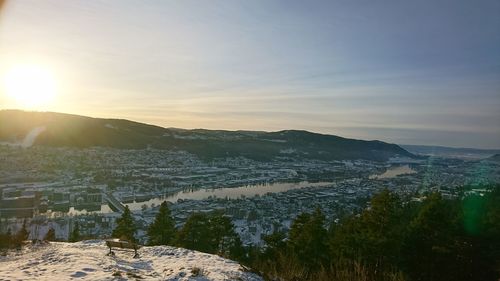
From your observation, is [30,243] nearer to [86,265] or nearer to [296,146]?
[86,265]

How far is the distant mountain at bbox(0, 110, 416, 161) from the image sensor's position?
105 meters

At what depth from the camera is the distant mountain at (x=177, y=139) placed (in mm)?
104562

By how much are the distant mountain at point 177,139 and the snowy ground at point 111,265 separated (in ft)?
333

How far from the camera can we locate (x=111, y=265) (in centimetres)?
686

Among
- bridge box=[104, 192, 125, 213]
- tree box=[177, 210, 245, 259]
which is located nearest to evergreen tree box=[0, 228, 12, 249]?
tree box=[177, 210, 245, 259]

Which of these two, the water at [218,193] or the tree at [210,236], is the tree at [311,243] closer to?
the tree at [210,236]

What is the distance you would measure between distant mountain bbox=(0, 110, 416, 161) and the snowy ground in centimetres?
10139

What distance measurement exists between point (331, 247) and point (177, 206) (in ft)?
124

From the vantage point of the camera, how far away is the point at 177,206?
5141cm

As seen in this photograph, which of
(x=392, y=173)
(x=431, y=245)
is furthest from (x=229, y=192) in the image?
(x=431, y=245)

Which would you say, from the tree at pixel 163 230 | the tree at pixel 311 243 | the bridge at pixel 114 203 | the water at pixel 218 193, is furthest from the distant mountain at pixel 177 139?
the tree at pixel 311 243

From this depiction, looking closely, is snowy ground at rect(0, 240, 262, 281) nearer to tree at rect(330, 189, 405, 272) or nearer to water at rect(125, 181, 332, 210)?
tree at rect(330, 189, 405, 272)

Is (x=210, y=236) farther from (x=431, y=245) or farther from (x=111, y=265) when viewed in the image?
(x=111, y=265)

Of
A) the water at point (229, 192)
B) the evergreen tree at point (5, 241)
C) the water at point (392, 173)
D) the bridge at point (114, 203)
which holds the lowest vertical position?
the bridge at point (114, 203)
